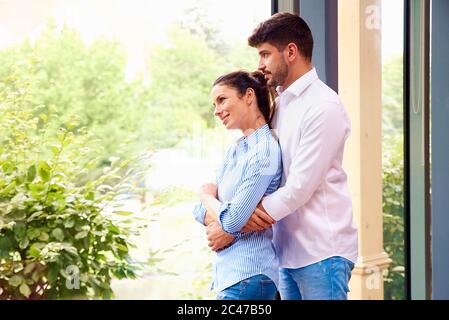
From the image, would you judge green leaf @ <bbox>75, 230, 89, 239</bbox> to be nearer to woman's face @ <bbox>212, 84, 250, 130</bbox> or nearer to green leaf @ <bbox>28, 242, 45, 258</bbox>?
green leaf @ <bbox>28, 242, 45, 258</bbox>

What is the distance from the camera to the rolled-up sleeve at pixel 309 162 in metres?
1.99

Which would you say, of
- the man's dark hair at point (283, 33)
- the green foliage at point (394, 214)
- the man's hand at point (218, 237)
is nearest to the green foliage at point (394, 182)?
the green foliage at point (394, 214)

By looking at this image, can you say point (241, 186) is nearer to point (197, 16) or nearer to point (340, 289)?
point (340, 289)

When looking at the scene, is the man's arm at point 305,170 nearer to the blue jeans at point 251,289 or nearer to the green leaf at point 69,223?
the blue jeans at point 251,289

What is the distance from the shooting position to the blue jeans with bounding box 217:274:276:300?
77.6 inches

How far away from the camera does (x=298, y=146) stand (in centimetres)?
202

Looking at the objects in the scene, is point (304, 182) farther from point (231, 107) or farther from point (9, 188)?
point (9, 188)

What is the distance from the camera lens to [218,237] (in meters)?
2.02

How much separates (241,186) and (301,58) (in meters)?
0.42

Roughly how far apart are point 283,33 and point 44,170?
92cm

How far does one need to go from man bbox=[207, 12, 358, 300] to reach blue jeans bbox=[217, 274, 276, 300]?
12 cm

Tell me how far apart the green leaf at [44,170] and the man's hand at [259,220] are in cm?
78

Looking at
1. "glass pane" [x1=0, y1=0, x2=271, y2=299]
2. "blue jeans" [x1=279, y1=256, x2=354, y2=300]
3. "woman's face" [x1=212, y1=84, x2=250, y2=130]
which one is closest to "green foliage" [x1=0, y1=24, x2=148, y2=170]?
"glass pane" [x1=0, y1=0, x2=271, y2=299]
